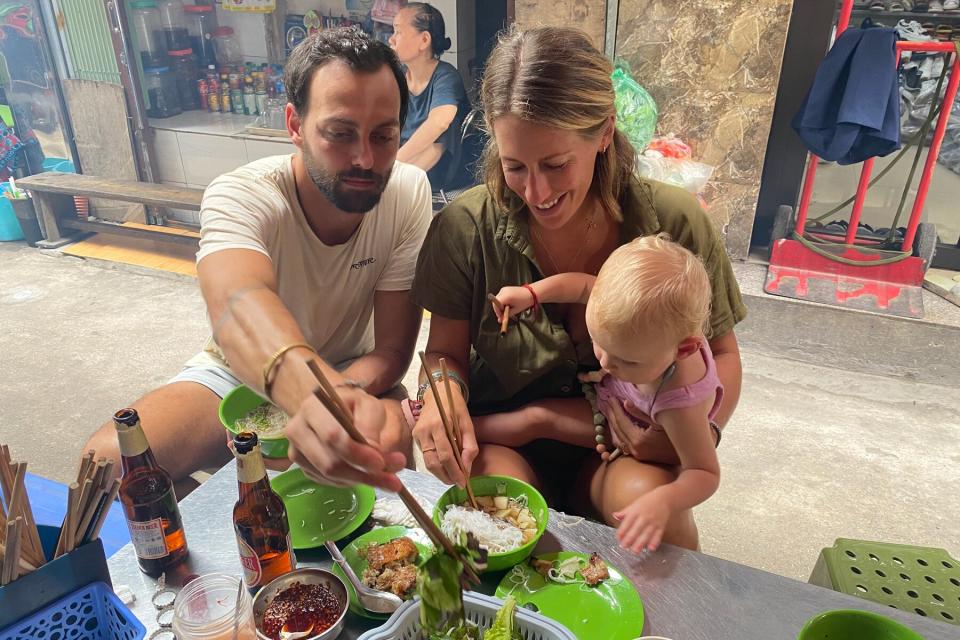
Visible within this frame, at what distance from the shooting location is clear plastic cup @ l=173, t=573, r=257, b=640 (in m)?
1.03

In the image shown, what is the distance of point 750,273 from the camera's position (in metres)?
3.92

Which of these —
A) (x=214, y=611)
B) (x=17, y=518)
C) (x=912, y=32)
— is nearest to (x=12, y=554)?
(x=17, y=518)

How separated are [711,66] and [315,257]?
2566 mm

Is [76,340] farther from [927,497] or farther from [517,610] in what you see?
[927,497]

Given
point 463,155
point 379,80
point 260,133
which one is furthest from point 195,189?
point 379,80

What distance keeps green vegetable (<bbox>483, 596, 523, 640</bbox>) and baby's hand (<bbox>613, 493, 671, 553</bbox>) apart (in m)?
0.34

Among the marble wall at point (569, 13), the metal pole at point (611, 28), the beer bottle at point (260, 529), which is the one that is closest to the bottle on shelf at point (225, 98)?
the marble wall at point (569, 13)

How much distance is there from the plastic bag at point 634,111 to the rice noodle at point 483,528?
260cm

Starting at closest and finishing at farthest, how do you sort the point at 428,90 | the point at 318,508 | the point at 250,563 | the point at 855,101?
the point at 250,563, the point at 318,508, the point at 855,101, the point at 428,90

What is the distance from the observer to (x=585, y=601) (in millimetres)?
1215

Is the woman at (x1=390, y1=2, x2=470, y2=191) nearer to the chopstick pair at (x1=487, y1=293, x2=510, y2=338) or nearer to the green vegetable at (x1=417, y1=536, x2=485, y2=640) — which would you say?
the chopstick pair at (x1=487, y1=293, x2=510, y2=338)

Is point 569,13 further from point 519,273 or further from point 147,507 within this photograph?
point 147,507

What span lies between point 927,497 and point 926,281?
158 centimetres

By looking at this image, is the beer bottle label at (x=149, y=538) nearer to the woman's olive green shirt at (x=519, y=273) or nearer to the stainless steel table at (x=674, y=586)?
the stainless steel table at (x=674, y=586)
